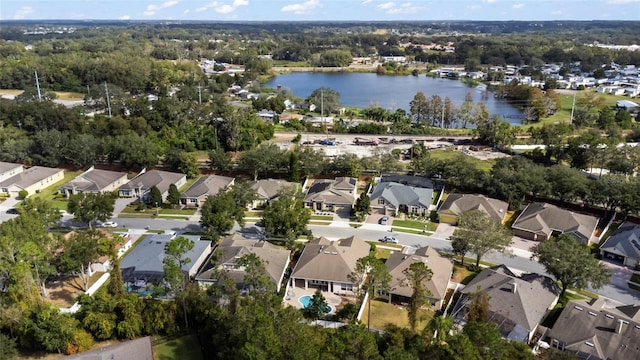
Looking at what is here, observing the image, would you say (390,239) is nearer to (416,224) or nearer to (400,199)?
(416,224)

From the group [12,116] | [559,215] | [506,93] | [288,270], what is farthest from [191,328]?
[506,93]

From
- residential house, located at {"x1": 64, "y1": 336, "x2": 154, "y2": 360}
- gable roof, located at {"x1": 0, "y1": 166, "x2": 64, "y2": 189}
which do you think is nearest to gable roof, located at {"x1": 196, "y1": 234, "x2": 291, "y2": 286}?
residential house, located at {"x1": 64, "y1": 336, "x2": 154, "y2": 360}

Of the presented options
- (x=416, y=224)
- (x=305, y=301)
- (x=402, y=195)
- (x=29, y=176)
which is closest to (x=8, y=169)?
(x=29, y=176)

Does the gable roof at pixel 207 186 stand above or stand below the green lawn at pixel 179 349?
above

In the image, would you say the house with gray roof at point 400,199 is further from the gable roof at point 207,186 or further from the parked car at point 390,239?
the gable roof at point 207,186

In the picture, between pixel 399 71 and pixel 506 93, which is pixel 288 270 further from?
pixel 399 71

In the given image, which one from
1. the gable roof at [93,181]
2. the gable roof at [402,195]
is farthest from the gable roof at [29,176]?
the gable roof at [402,195]
